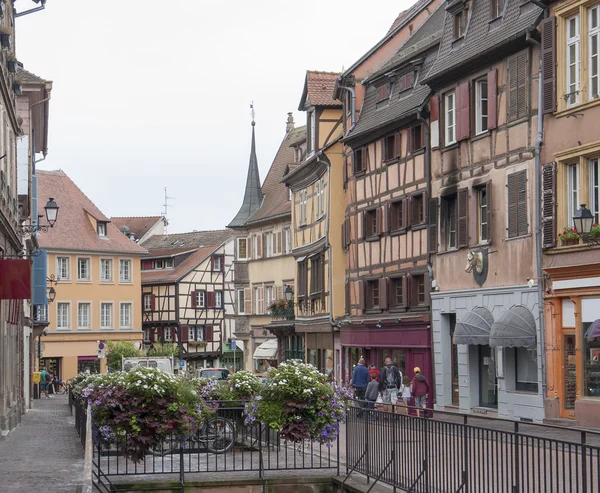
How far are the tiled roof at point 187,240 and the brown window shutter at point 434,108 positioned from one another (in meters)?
60.9

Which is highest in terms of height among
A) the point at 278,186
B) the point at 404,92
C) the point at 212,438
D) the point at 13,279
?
the point at 278,186

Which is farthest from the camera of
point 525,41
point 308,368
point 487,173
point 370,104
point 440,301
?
point 370,104

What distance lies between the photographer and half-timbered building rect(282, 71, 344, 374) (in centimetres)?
4875

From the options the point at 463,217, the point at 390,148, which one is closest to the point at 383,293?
the point at 390,148

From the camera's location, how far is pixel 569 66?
91.0ft

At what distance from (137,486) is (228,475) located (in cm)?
156

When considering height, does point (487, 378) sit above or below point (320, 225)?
below

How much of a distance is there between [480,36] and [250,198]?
137ft

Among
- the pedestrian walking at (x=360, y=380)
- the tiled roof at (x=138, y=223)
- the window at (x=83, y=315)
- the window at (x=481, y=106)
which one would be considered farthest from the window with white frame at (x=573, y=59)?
the tiled roof at (x=138, y=223)

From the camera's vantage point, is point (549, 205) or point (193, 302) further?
point (193, 302)

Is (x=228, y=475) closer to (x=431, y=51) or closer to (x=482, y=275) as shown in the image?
(x=482, y=275)

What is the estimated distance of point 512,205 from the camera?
101 feet

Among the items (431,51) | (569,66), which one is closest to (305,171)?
(431,51)

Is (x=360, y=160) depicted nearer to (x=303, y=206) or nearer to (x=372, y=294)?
(x=372, y=294)
